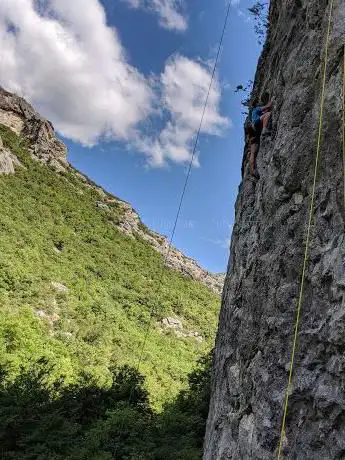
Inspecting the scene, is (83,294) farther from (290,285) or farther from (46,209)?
(290,285)

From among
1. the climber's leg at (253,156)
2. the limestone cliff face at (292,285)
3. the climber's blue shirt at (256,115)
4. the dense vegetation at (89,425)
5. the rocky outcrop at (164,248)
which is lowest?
the dense vegetation at (89,425)

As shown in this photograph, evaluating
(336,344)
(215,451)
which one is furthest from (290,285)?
(215,451)

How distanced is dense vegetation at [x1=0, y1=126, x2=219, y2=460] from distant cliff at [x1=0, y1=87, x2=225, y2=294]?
121 inches

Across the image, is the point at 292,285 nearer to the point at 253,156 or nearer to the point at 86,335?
the point at 253,156

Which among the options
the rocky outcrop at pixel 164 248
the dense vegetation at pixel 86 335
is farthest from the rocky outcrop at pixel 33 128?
the rocky outcrop at pixel 164 248

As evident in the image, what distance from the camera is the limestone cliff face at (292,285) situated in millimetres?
4875

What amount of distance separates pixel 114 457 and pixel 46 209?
1113 inches

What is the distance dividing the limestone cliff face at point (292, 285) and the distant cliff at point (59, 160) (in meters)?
39.0

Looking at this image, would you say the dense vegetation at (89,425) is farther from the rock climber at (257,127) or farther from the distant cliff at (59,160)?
the distant cliff at (59,160)

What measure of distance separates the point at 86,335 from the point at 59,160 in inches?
1451

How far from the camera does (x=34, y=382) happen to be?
14930 mm

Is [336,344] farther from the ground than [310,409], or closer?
farther from the ground

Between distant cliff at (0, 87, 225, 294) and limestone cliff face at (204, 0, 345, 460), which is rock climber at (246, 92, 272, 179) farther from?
distant cliff at (0, 87, 225, 294)

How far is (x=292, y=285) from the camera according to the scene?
19.8ft
